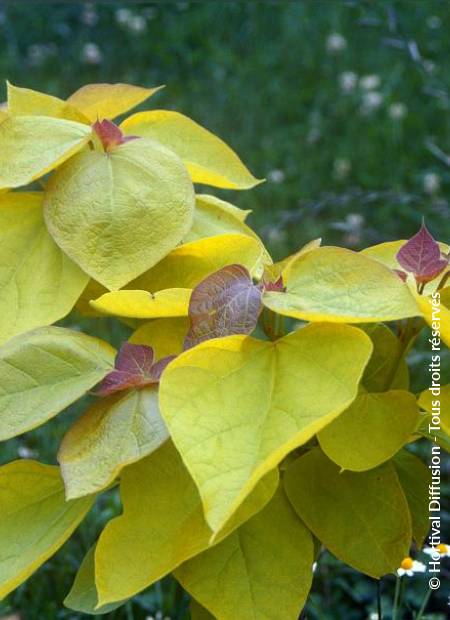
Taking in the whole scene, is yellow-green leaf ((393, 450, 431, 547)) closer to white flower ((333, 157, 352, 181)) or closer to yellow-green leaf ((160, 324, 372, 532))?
yellow-green leaf ((160, 324, 372, 532))

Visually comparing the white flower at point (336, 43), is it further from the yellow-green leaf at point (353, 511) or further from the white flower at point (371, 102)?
the yellow-green leaf at point (353, 511)

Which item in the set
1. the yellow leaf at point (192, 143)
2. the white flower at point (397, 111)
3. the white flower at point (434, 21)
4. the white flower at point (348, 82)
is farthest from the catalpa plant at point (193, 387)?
the white flower at point (434, 21)

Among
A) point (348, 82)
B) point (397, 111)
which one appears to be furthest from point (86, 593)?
point (348, 82)

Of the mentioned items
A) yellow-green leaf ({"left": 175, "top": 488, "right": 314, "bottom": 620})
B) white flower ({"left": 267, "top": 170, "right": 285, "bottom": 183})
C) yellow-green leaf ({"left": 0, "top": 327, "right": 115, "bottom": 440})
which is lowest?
white flower ({"left": 267, "top": 170, "right": 285, "bottom": 183})

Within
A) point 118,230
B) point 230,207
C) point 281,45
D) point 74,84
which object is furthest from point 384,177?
point 118,230

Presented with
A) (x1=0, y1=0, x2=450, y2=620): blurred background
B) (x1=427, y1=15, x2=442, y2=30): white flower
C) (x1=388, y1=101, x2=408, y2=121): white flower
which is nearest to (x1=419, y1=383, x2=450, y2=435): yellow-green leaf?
(x1=0, y1=0, x2=450, y2=620): blurred background

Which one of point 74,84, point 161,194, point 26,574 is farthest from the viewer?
point 74,84

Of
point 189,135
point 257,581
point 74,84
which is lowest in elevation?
point 74,84

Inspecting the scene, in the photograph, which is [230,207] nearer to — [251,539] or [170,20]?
[251,539]
